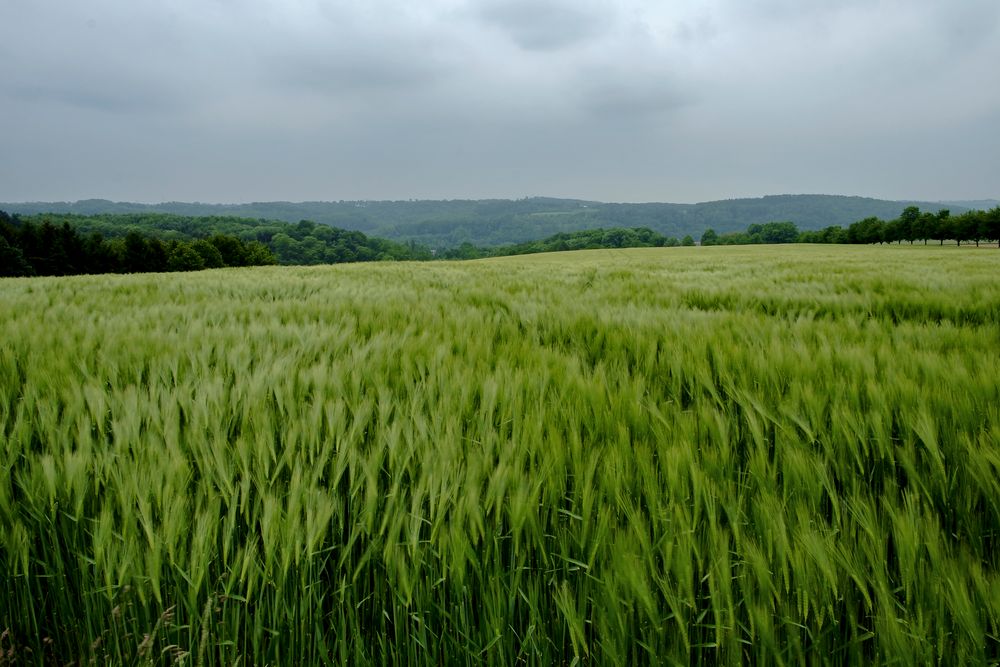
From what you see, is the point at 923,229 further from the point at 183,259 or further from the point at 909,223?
the point at 183,259

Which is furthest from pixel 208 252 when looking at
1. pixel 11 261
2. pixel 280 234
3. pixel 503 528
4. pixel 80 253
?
pixel 503 528

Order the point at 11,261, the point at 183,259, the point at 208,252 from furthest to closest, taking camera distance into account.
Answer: the point at 208,252
the point at 183,259
the point at 11,261

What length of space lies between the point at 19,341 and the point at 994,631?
317cm

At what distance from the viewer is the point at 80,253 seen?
183ft

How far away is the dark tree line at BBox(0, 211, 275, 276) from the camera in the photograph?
5019 centimetres

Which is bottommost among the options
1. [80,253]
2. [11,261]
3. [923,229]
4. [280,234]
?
[11,261]

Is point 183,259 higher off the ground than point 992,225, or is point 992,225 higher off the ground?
point 992,225

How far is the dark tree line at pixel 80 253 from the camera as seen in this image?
165 feet

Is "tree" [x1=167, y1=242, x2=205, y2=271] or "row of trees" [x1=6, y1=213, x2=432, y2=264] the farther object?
A: "row of trees" [x1=6, y1=213, x2=432, y2=264]

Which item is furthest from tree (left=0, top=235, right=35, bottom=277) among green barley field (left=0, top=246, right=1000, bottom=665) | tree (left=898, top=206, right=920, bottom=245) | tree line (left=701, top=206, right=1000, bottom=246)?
tree (left=898, top=206, right=920, bottom=245)

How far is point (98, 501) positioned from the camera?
35.0 inches

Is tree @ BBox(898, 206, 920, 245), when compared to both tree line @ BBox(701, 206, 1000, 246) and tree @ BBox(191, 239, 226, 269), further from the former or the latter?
tree @ BBox(191, 239, 226, 269)

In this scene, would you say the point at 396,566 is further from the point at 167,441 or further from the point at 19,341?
the point at 19,341

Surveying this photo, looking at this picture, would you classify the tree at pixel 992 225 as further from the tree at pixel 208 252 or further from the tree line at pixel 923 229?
the tree at pixel 208 252
